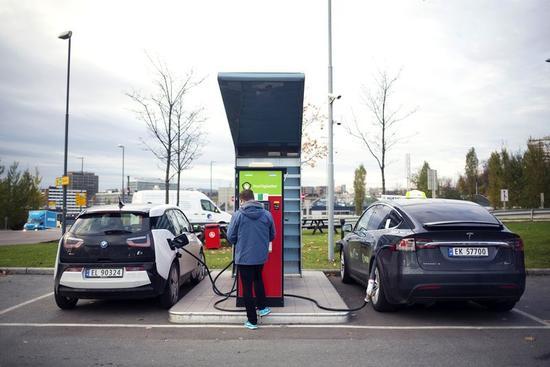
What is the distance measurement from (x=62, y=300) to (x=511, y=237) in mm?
6538

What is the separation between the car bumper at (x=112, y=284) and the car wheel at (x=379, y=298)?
3224mm

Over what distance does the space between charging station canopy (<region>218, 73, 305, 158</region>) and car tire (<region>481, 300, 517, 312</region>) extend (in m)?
4.59

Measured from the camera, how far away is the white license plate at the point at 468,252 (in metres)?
6.26

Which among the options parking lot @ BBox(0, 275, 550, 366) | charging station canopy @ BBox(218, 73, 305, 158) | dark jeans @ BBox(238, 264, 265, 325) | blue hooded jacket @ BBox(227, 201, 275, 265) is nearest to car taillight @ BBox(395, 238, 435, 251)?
parking lot @ BBox(0, 275, 550, 366)

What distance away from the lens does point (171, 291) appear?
740 centimetres

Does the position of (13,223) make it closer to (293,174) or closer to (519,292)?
(293,174)

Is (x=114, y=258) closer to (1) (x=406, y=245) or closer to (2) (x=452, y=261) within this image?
(1) (x=406, y=245)

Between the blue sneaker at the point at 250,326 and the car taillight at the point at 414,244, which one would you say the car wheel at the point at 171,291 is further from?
the car taillight at the point at 414,244

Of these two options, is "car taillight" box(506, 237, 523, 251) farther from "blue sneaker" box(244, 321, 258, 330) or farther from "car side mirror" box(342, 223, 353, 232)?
"blue sneaker" box(244, 321, 258, 330)

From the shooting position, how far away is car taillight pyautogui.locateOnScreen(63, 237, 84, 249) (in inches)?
275

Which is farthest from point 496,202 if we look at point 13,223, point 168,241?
point 168,241

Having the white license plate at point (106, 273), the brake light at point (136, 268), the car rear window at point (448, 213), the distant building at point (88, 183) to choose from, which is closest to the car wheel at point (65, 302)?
the white license plate at point (106, 273)

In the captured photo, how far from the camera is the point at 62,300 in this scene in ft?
24.1

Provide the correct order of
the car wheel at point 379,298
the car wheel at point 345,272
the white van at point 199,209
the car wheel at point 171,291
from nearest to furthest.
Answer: the car wheel at point 379,298 → the car wheel at point 171,291 → the car wheel at point 345,272 → the white van at point 199,209
